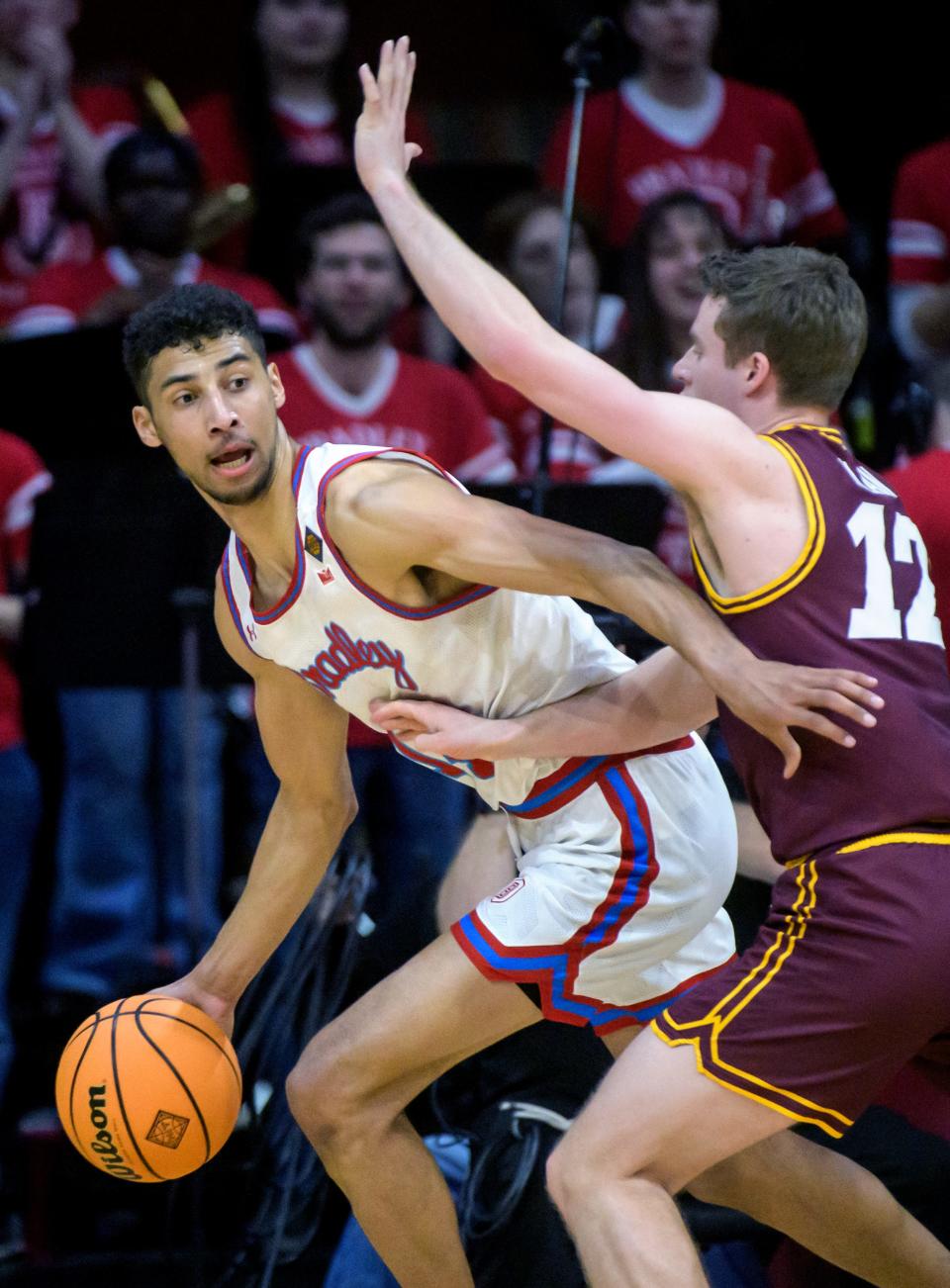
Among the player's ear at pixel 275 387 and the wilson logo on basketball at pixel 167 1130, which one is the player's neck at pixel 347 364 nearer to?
the player's ear at pixel 275 387

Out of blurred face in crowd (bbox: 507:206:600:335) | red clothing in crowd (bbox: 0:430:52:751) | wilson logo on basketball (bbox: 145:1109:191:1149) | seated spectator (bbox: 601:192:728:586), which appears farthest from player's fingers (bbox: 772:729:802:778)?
blurred face in crowd (bbox: 507:206:600:335)

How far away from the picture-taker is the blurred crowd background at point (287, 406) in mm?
4984

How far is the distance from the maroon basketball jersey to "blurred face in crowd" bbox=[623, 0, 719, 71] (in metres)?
3.76

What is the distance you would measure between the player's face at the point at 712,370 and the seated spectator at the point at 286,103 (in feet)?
11.2

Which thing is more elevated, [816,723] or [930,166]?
[930,166]

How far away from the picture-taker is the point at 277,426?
368cm

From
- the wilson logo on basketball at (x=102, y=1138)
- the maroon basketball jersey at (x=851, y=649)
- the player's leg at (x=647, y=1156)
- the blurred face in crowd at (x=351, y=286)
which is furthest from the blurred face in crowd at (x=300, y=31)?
the player's leg at (x=647, y=1156)

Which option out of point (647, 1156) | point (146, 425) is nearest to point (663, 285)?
point (146, 425)

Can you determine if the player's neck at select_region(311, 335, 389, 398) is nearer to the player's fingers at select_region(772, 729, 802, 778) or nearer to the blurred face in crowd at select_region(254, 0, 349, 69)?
the blurred face in crowd at select_region(254, 0, 349, 69)

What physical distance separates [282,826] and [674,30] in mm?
3768

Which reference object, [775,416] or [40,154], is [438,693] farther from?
[40,154]

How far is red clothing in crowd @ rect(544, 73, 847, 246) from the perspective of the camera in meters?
6.49

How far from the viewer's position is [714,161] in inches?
258

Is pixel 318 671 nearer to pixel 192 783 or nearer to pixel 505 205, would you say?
pixel 192 783
